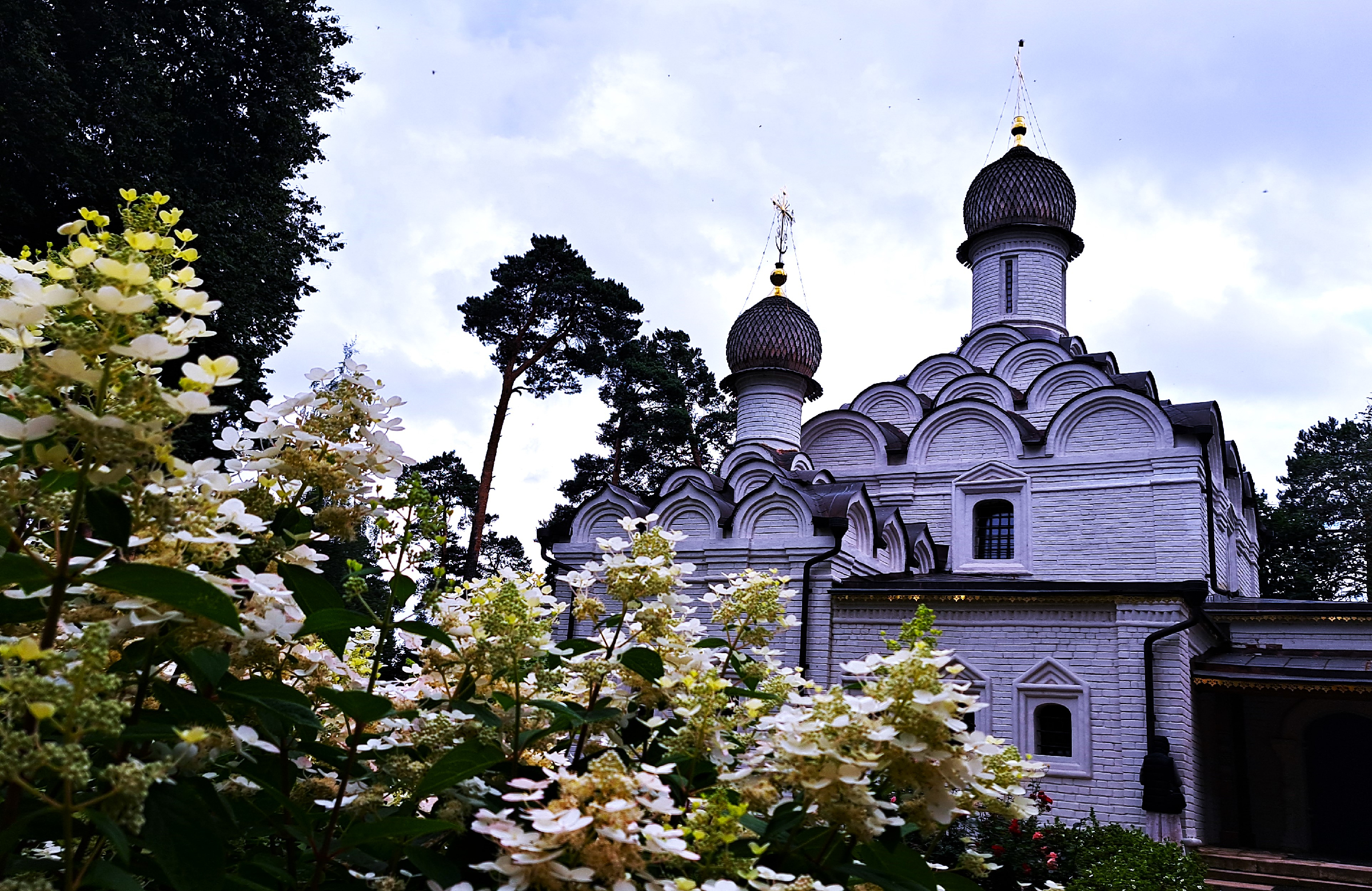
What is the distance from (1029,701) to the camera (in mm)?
11125

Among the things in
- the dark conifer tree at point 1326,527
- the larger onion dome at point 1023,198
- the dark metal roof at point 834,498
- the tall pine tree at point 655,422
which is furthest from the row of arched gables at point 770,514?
the dark conifer tree at point 1326,527

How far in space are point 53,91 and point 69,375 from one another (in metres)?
13.0

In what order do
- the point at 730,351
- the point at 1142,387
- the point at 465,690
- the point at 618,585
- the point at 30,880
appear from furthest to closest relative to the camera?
1. the point at 730,351
2. the point at 1142,387
3. the point at 618,585
4. the point at 465,690
5. the point at 30,880

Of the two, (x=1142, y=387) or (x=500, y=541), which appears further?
(x=500, y=541)

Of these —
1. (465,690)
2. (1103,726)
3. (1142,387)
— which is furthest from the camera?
(1142,387)

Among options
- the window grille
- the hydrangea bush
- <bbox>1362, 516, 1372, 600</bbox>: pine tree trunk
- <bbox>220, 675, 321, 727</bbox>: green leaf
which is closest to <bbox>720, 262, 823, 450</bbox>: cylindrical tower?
the window grille

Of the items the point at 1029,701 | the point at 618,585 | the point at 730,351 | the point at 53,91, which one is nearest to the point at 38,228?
the point at 53,91

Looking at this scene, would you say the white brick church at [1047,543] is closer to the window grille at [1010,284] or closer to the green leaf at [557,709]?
the window grille at [1010,284]

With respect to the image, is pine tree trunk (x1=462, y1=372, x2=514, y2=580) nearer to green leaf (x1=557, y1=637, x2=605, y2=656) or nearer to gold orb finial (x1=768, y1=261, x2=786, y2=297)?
gold orb finial (x1=768, y1=261, x2=786, y2=297)

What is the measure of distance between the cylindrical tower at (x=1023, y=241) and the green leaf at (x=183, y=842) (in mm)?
17503

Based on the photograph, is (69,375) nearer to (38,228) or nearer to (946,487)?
(38,228)

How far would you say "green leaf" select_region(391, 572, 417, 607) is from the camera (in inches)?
71.0

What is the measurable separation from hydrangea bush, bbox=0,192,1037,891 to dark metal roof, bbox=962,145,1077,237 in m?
16.7

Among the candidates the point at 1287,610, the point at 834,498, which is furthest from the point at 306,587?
the point at 1287,610
